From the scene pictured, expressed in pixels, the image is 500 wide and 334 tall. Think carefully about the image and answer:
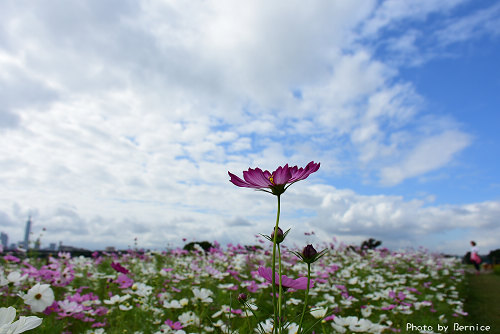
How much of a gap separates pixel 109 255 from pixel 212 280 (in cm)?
339

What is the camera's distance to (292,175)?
2.91 ft

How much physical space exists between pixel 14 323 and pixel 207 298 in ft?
4.84

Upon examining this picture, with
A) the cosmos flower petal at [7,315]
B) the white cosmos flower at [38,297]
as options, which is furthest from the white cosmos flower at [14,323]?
the white cosmos flower at [38,297]

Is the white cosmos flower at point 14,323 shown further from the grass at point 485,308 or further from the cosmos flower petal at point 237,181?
the grass at point 485,308

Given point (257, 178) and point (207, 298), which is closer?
point (257, 178)

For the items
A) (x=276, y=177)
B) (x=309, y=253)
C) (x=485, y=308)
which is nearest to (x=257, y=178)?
(x=276, y=177)

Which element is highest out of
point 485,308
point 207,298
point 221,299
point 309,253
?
point 309,253

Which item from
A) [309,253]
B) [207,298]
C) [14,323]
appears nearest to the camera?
[14,323]

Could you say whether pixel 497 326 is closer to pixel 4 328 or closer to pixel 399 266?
pixel 399 266

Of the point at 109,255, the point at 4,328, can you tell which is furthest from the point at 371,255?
the point at 4,328

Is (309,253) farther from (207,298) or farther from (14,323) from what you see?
(207,298)

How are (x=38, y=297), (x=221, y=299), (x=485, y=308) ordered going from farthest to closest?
(x=485, y=308) < (x=221, y=299) < (x=38, y=297)

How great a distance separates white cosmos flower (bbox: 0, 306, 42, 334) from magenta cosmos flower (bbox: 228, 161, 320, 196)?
21.7 inches

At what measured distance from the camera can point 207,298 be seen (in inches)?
82.0
